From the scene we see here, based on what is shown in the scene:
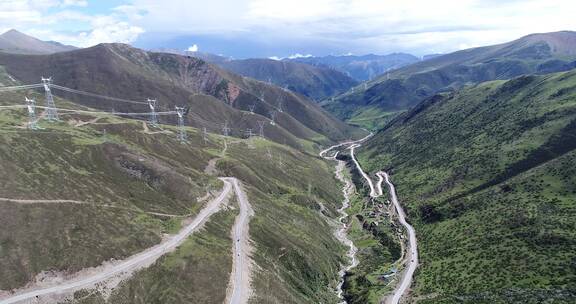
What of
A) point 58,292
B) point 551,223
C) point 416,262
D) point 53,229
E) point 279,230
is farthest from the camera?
point 279,230

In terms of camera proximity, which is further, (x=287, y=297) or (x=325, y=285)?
(x=325, y=285)

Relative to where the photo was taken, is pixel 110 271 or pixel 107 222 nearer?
pixel 110 271

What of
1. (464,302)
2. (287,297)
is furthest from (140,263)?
(464,302)

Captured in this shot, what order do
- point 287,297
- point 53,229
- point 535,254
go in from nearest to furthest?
point 53,229 < point 287,297 < point 535,254

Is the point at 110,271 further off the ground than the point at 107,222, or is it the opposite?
the point at 107,222

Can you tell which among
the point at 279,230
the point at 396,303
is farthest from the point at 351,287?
the point at 279,230

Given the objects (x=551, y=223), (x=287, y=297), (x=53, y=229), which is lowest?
(x=287, y=297)

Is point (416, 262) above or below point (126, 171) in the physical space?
below

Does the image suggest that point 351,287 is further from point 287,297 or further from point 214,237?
point 214,237

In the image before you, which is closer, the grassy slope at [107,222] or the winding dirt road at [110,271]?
the winding dirt road at [110,271]

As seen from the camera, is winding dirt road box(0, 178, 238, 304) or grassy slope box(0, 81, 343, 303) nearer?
winding dirt road box(0, 178, 238, 304)
